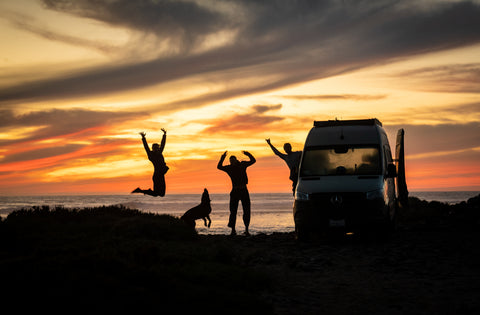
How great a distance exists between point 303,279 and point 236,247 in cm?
430

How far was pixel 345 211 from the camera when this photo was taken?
497 inches

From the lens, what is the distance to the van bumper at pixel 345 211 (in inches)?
494

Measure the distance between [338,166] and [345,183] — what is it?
917 mm

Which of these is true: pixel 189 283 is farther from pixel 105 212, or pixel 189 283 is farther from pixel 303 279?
pixel 105 212

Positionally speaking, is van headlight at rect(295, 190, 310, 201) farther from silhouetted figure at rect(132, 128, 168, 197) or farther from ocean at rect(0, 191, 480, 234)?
ocean at rect(0, 191, 480, 234)

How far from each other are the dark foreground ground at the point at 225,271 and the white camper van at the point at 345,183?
0.69 m

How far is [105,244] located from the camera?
10.9 m

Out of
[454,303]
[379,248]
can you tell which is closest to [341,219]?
[379,248]

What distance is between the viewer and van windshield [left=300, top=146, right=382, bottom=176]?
13383 mm

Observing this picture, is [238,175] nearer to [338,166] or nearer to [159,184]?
[159,184]

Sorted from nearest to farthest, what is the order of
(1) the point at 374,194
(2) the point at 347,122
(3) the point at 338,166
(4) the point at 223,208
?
(1) the point at 374,194, (3) the point at 338,166, (2) the point at 347,122, (4) the point at 223,208

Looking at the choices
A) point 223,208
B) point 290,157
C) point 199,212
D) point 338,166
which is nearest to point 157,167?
point 199,212

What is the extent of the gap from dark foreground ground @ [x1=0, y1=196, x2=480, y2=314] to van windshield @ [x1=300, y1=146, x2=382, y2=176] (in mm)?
1930

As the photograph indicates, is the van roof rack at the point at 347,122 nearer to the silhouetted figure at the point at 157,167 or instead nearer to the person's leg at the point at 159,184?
the silhouetted figure at the point at 157,167
